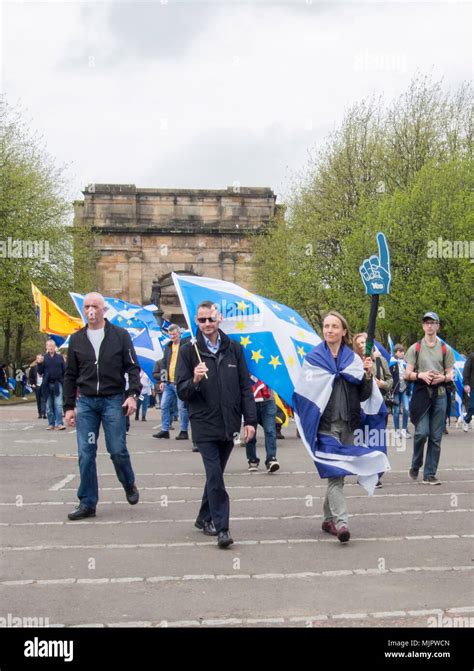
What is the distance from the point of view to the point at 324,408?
9281 millimetres

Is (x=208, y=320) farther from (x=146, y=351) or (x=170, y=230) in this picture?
(x=170, y=230)

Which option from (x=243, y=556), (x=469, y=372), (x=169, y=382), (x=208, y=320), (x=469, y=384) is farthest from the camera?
(x=469, y=372)

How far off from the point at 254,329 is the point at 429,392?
255 cm

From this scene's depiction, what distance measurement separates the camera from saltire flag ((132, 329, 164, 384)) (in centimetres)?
2438

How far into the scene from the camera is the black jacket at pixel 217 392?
897cm

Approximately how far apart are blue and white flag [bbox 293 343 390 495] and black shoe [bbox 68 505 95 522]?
2.52 meters

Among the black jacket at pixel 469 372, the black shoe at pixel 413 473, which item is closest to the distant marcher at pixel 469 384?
the black jacket at pixel 469 372

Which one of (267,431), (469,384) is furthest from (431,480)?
(469,384)

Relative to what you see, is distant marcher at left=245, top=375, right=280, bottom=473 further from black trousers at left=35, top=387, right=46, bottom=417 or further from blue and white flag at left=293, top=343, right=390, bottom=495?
black trousers at left=35, top=387, right=46, bottom=417

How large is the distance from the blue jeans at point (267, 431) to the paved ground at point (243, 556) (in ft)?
1.54

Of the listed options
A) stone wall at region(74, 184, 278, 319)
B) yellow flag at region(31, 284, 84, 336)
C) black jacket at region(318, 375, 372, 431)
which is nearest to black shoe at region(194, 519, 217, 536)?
black jacket at region(318, 375, 372, 431)
